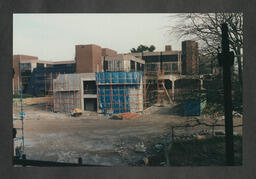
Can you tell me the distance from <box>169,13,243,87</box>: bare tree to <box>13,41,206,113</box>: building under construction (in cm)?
20

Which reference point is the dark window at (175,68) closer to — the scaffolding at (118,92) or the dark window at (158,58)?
the dark window at (158,58)

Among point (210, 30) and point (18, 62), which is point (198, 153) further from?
point (18, 62)

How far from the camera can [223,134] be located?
4164 millimetres

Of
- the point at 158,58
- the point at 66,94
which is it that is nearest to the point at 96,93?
the point at 66,94

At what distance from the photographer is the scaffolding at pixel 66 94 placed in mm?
4645

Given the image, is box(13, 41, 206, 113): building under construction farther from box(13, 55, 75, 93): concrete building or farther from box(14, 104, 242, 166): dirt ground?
box(14, 104, 242, 166): dirt ground

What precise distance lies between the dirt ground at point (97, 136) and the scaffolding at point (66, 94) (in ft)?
1.02

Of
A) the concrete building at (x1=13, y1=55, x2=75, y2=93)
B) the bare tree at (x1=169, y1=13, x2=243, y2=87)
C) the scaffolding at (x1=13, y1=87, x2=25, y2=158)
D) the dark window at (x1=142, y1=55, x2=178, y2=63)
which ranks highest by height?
the bare tree at (x1=169, y1=13, x2=243, y2=87)

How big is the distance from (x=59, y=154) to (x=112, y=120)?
110 centimetres

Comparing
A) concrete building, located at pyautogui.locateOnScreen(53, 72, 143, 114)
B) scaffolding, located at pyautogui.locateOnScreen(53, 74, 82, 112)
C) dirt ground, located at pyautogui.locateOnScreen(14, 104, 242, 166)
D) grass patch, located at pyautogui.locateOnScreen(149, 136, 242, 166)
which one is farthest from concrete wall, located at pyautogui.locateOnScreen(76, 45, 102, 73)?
grass patch, located at pyautogui.locateOnScreen(149, 136, 242, 166)

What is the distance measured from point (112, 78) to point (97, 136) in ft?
3.66

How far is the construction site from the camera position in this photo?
429cm

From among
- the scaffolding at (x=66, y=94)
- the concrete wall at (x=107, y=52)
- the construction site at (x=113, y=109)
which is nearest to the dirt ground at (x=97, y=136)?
the construction site at (x=113, y=109)
